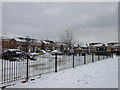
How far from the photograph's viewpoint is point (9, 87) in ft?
19.7

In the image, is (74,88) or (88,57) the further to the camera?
(88,57)

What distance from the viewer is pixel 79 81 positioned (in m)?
6.20

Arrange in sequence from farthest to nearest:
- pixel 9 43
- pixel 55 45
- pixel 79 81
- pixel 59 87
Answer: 1. pixel 55 45
2. pixel 9 43
3. pixel 79 81
4. pixel 59 87

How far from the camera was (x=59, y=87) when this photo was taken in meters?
5.63

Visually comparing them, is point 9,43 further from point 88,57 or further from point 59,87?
point 59,87

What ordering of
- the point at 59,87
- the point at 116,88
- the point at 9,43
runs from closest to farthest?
the point at 116,88 → the point at 59,87 → the point at 9,43

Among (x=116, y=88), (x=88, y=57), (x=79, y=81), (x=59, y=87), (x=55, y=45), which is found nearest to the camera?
(x=116, y=88)

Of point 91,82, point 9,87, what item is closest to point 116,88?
point 91,82

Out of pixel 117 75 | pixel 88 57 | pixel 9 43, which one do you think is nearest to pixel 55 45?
pixel 9 43

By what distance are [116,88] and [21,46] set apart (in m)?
62.3

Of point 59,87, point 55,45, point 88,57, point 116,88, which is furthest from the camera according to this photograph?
point 55,45

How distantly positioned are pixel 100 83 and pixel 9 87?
12.1 ft

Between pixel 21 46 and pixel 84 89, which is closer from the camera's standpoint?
pixel 84 89

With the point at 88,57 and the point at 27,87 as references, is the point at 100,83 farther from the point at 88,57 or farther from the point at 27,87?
the point at 88,57
